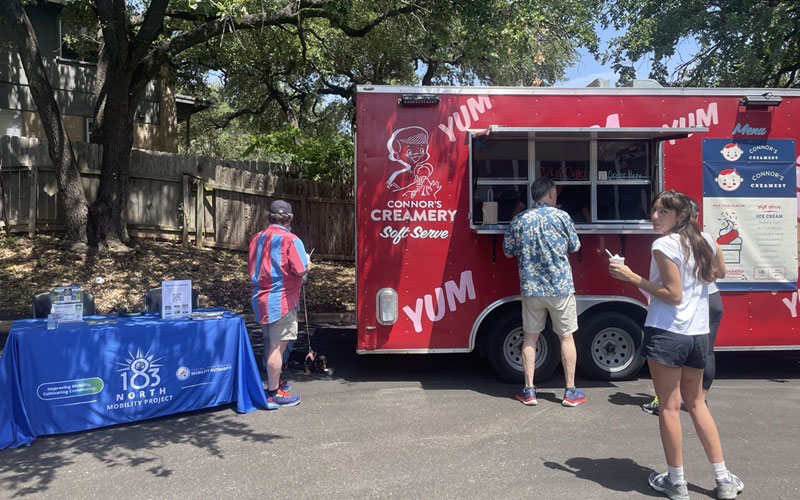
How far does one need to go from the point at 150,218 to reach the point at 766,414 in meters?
10.9

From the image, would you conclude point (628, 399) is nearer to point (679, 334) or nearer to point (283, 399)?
point (679, 334)

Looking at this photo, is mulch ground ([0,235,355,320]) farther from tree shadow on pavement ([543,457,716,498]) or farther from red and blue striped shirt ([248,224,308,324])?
tree shadow on pavement ([543,457,716,498])

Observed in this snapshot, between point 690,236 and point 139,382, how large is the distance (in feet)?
14.1

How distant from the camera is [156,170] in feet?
41.3

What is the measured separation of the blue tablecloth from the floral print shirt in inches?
103

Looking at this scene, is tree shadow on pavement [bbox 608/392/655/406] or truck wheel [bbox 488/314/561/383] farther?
truck wheel [bbox 488/314/561/383]

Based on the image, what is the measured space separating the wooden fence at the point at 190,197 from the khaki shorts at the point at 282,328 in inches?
294

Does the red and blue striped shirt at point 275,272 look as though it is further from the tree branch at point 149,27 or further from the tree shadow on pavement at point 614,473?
the tree branch at point 149,27

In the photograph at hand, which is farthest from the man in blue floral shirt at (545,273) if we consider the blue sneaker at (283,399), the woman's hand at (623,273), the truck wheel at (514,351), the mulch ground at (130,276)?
the mulch ground at (130,276)

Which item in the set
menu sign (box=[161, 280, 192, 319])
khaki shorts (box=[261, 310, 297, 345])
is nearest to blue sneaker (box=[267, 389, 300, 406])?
khaki shorts (box=[261, 310, 297, 345])

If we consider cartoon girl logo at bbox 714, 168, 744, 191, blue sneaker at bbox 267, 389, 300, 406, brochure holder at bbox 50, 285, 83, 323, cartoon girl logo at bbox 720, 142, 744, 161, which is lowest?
blue sneaker at bbox 267, 389, 300, 406

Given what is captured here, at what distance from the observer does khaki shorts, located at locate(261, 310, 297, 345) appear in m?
5.70

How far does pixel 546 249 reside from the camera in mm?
5617

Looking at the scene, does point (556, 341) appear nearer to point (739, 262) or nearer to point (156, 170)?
point (739, 262)
